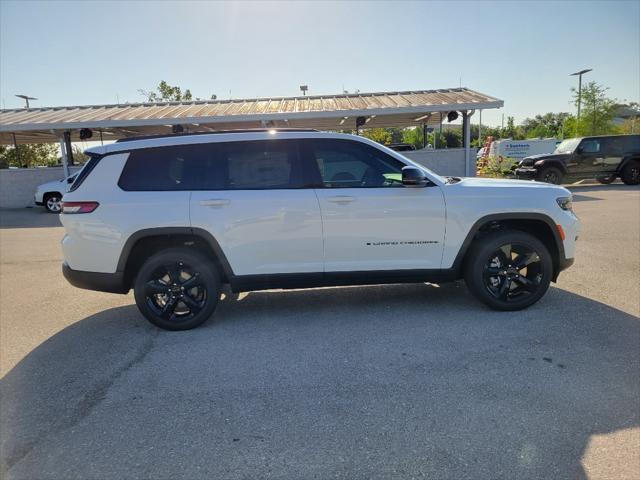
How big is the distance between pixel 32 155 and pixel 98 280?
120 feet

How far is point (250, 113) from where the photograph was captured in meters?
16.1

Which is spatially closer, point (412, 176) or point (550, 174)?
point (412, 176)

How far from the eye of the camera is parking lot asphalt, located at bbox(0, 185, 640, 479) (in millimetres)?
2391

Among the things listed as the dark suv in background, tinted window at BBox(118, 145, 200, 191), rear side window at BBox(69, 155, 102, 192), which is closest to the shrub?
the dark suv in background

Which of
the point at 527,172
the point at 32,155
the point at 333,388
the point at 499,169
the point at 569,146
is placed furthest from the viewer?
the point at 32,155

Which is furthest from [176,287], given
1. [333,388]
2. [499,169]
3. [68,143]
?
[499,169]

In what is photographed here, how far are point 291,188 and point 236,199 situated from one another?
550mm

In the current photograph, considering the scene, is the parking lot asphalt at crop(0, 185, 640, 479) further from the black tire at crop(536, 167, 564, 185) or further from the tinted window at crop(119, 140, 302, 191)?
the black tire at crop(536, 167, 564, 185)

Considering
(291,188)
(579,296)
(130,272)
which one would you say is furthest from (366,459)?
(579,296)

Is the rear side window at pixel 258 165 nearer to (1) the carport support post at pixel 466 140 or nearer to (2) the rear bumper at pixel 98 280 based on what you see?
(2) the rear bumper at pixel 98 280

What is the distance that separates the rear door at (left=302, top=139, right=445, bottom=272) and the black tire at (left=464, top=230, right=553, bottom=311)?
0.43m

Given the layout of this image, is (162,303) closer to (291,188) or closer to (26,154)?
(291,188)

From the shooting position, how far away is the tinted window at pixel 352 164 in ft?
14.0

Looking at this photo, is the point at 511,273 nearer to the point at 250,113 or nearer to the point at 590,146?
the point at 250,113
